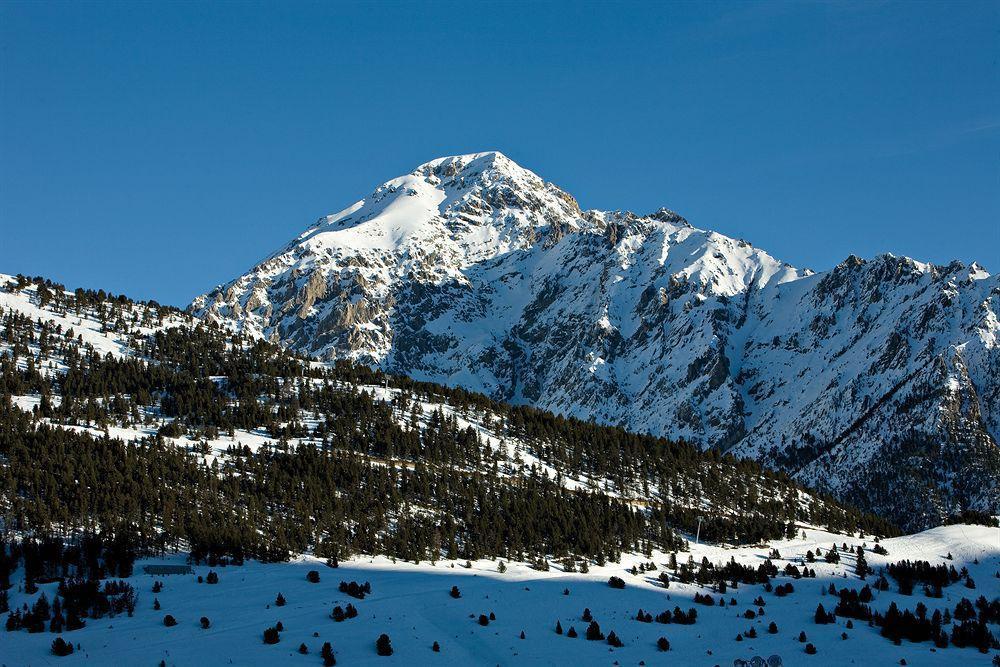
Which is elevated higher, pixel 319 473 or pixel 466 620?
pixel 319 473

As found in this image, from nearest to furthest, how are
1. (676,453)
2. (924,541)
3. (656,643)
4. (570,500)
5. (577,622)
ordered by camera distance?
(656,643)
(577,622)
(924,541)
(570,500)
(676,453)

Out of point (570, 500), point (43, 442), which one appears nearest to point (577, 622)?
point (570, 500)

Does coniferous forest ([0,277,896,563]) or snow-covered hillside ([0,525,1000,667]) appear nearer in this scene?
snow-covered hillside ([0,525,1000,667])

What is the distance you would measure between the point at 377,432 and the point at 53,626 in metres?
96.2

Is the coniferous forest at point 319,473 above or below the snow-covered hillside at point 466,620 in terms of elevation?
above

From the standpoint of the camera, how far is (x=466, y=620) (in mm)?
82500

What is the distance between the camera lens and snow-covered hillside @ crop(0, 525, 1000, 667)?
2773 inches

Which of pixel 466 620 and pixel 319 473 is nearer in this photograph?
pixel 466 620

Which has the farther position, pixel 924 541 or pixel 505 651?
pixel 924 541

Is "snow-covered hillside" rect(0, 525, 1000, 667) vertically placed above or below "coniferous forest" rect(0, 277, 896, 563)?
below

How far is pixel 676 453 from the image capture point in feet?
626

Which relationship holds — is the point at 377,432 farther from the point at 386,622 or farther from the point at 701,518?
the point at 386,622

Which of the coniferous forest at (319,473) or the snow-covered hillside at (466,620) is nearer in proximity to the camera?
the snow-covered hillside at (466,620)

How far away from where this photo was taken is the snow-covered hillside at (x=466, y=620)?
70438 millimetres
